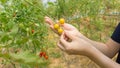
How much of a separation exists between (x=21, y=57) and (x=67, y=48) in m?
0.71

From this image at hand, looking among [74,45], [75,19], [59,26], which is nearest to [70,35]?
[74,45]

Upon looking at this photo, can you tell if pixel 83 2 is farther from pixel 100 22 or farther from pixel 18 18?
pixel 18 18

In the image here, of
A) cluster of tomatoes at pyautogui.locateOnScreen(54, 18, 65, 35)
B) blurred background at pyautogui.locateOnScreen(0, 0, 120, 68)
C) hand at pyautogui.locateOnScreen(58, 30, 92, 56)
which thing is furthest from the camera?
blurred background at pyautogui.locateOnScreen(0, 0, 120, 68)

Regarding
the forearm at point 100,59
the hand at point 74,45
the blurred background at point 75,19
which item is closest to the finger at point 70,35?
the hand at point 74,45

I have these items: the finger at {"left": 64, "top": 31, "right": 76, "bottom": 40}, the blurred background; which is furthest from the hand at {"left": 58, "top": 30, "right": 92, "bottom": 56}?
the blurred background

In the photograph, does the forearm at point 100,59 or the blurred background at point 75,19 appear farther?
the blurred background at point 75,19

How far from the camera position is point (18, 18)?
2205 mm

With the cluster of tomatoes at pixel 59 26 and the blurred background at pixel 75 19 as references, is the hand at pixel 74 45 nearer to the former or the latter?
the cluster of tomatoes at pixel 59 26

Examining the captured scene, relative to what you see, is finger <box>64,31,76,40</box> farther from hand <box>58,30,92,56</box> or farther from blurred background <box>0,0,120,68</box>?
blurred background <box>0,0,120,68</box>

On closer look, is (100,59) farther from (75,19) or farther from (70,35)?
(75,19)

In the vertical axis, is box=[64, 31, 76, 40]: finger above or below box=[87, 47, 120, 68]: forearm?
above

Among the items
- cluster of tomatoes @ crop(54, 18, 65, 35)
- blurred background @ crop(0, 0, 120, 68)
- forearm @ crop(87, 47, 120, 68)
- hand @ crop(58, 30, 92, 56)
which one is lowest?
blurred background @ crop(0, 0, 120, 68)

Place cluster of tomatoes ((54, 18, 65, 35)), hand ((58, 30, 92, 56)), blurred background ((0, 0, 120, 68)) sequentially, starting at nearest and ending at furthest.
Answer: hand ((58, 30, 92, 56)), cluster of tomatoes ((54, 18, 65, 35)), blurred background ((0, 0, 120, 68))

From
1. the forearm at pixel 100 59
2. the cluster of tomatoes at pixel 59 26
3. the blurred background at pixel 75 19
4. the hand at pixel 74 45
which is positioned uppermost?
the cluster of tomatoes at pixel 59 26
